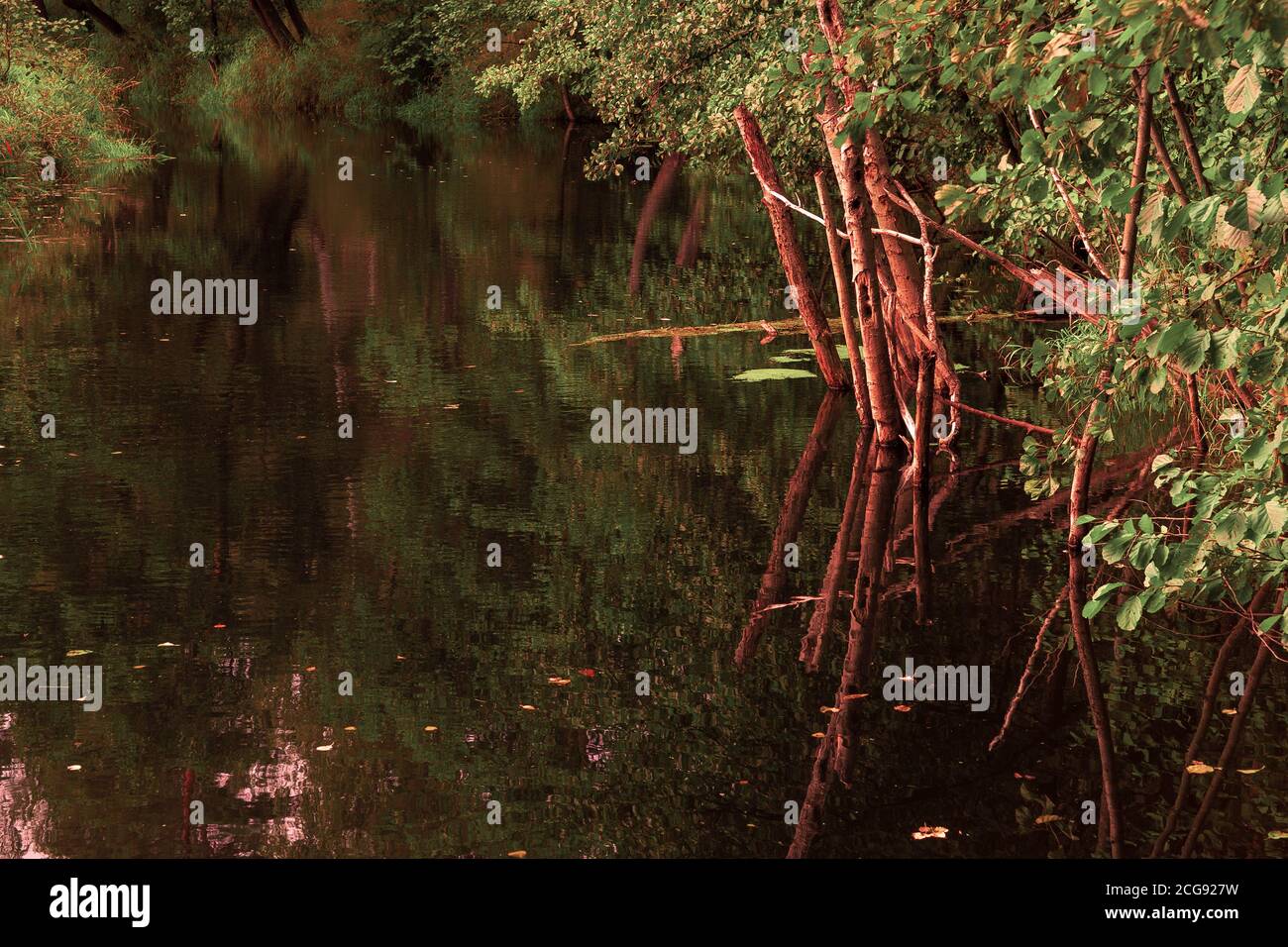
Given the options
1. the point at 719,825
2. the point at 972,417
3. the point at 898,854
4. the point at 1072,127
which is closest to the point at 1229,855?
the point at 898,854

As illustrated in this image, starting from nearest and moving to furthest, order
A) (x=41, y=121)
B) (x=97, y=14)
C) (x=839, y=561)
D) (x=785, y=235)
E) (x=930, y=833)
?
(x=930, y=833) → (x=839, y=561) → (x=785, y=235) → (x=41, y=121) → (x=97, y=14)

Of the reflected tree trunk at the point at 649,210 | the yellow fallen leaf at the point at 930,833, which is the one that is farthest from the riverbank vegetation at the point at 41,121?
the yellow fallen leaf at the point at 930,833

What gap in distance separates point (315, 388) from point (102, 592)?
252 inches

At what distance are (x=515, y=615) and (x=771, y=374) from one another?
7.91 metres

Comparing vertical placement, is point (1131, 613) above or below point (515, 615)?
above

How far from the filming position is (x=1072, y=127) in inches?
302

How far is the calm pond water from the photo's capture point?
787 centimetres

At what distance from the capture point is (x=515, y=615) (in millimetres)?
10453

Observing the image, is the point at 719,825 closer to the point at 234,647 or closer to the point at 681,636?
the point at 681,636

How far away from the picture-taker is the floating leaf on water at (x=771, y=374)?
58.2ft

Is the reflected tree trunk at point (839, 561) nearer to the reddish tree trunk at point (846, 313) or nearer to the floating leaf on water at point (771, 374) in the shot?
the reddish tree trunk at point (846, 313)

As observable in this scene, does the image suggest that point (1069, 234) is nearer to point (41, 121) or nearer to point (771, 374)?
point (771, 374)

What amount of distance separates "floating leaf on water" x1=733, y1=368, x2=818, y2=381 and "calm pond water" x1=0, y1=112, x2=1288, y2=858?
0.39 m

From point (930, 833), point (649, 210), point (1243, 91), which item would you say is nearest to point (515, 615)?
point (930, 833)
